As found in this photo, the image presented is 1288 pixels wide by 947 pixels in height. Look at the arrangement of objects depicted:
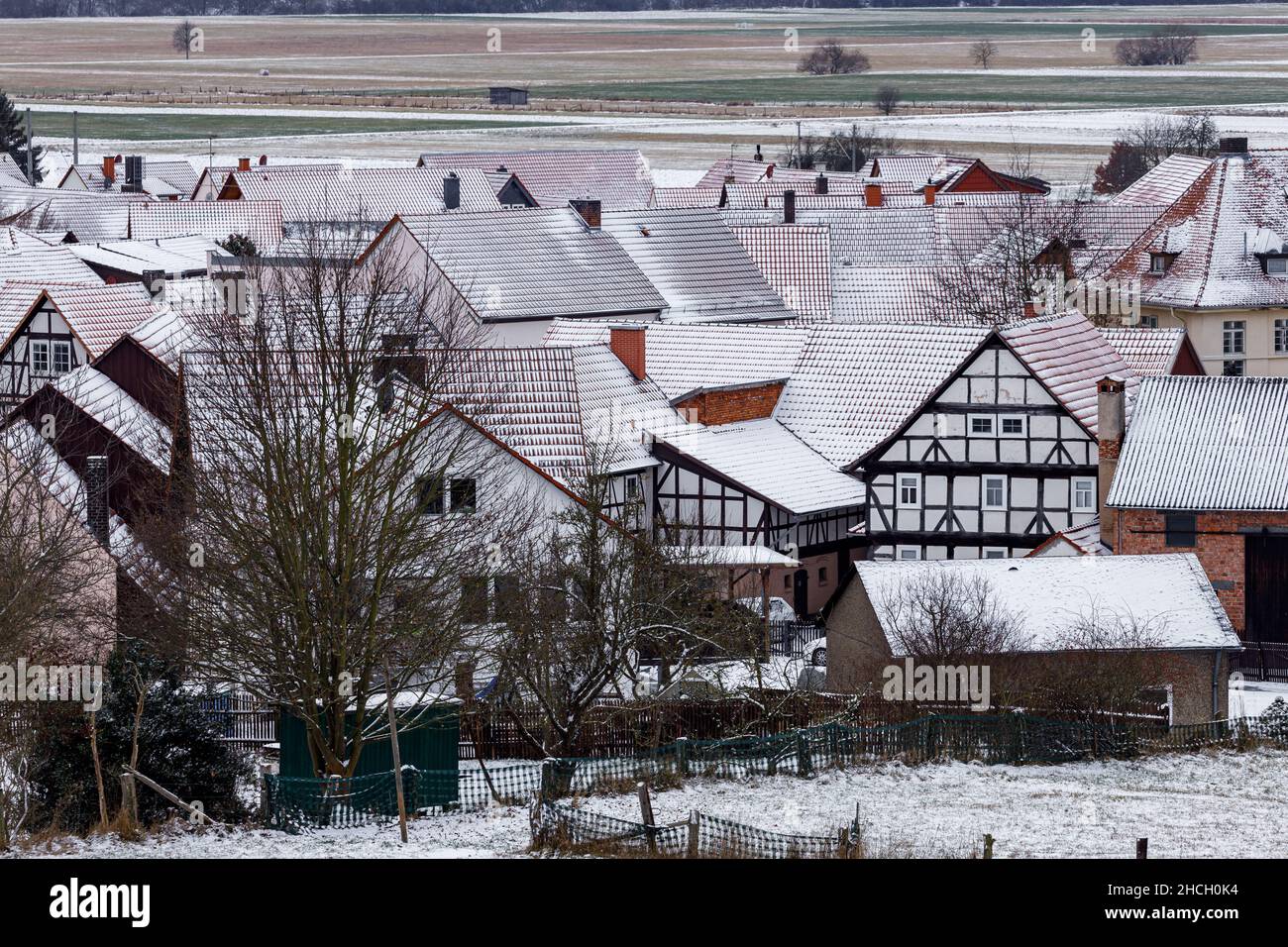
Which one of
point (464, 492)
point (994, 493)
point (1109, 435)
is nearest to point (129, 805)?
point (464, 492)

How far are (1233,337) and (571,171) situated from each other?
48.7 metres

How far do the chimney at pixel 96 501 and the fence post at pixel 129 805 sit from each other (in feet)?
44.3

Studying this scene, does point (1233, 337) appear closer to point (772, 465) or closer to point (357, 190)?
point (772, 465)

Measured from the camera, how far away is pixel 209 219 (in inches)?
3270

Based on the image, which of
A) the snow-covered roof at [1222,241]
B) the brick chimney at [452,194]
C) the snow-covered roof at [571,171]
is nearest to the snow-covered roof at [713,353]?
the snow-covered roof at [1222,241]

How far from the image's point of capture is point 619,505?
41.2 metres

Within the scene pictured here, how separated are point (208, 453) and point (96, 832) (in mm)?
7526

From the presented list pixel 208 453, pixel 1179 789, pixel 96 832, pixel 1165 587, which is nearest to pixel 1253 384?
pixel 1165 587

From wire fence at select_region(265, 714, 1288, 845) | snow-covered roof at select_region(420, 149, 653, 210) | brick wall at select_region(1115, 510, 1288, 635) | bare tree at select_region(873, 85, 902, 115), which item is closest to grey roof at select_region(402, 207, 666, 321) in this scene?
brick wall at select_region(1115, 510, 1288, 635)

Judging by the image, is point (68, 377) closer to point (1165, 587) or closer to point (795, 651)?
point (795, 651)

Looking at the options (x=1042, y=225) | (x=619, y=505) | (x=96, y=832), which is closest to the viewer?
(x=96, y=832)

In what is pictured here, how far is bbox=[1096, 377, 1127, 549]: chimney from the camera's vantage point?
40.5 m

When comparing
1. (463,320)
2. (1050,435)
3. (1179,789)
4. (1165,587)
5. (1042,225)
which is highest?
(1042,225)

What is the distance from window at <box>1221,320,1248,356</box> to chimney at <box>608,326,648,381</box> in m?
23.0
